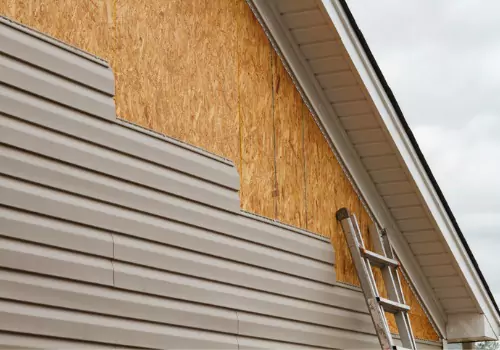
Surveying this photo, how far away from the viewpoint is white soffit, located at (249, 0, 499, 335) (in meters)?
8.20

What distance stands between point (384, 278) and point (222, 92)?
278 cm

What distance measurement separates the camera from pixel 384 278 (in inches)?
362

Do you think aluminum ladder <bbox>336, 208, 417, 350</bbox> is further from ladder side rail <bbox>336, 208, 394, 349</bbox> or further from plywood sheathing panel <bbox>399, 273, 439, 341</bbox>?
plywood sheathing panel <bbox>399, 273, 439, 341</bbox>

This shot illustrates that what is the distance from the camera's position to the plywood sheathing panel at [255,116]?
7.64 m

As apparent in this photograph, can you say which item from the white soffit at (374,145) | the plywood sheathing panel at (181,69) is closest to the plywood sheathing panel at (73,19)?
the plywood sheathing panel at (181,69)

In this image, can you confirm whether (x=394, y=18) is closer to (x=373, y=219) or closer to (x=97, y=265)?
(x=373, y=219)

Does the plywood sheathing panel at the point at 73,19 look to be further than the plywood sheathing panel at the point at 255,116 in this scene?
No

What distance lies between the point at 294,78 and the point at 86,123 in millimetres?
3011

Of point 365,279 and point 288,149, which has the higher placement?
point 288,149

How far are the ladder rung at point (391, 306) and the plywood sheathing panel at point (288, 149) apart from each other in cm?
100

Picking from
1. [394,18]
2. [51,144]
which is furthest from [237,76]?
[394,18]

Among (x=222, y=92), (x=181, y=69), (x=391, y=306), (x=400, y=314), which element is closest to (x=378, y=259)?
(x=391, y=306)

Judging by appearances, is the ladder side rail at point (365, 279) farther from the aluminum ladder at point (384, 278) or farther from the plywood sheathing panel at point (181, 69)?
the plywood sheathing panel at point (181, 69)

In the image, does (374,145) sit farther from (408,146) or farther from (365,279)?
(365,279)
